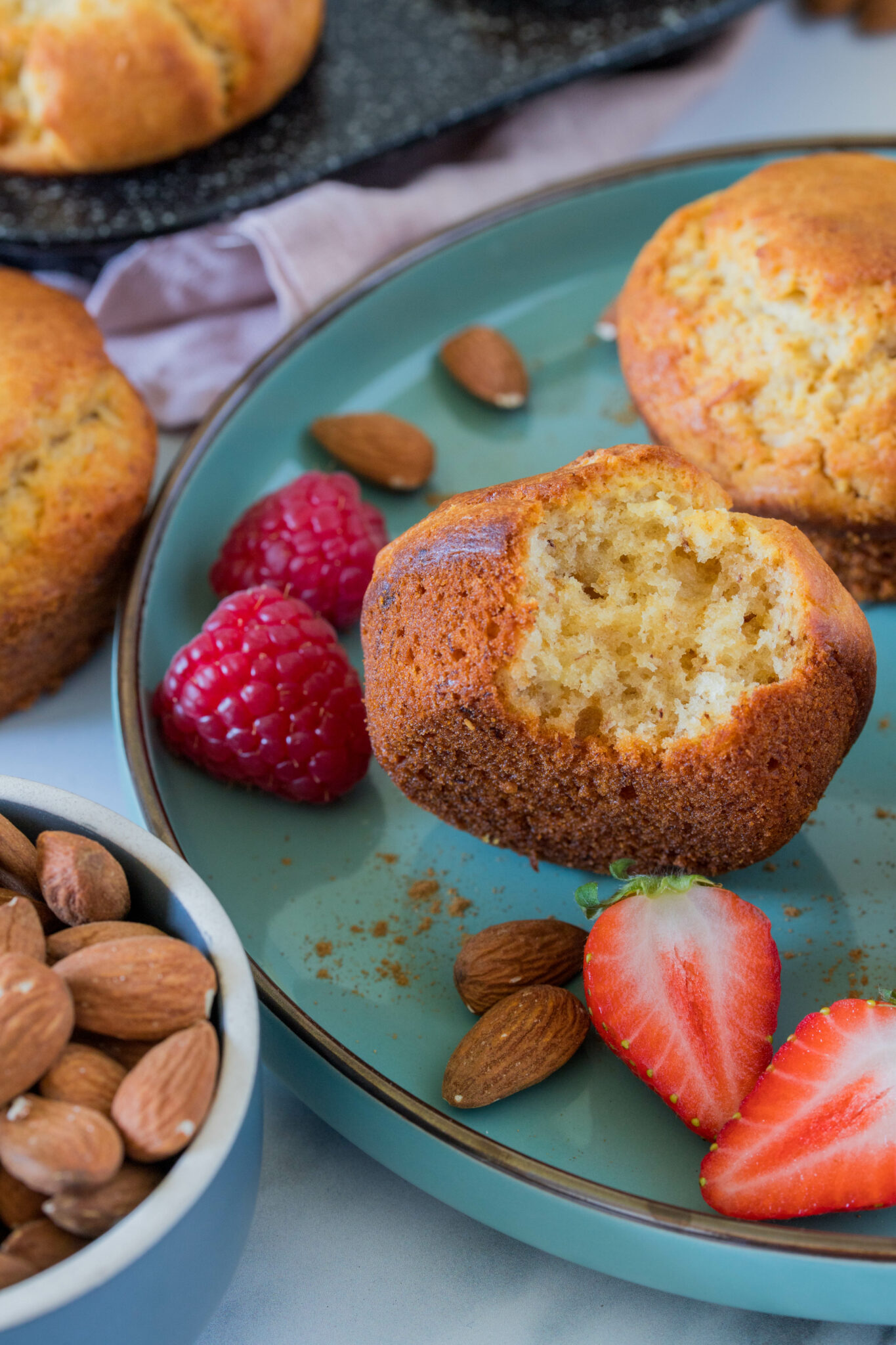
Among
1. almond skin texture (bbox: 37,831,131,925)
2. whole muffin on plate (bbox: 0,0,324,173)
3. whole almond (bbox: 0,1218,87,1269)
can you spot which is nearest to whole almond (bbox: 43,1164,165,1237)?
whole almond (bbox: 0,1218,87,1269)

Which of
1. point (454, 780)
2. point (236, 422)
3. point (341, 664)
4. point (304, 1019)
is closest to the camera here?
point (304, 1019)

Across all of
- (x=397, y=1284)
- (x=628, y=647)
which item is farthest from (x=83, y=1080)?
(x=628, y=647)

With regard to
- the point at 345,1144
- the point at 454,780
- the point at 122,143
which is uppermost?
the point at 122,143

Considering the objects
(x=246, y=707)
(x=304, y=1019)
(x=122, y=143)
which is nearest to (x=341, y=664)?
(x=246, y=707)

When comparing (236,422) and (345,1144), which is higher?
(236,422)

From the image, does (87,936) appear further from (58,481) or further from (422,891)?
(58,481)

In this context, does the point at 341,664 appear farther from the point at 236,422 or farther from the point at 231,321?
the point at 231,321

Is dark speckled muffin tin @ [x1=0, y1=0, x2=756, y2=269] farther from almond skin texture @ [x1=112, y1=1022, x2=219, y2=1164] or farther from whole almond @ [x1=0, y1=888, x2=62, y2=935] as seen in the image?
almond skin texture @ [x1=112, y1=1022, x2=219, y2=1164]
